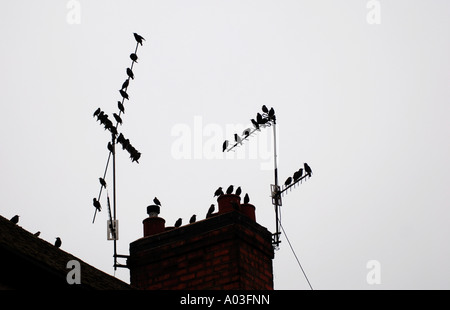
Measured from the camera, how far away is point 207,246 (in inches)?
427

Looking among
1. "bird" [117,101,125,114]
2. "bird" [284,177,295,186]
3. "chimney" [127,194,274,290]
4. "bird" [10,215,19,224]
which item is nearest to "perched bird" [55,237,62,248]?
"bird" [10,215,19,224]

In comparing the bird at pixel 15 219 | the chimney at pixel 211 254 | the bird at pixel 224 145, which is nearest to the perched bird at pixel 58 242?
the bird at pixel 15 219

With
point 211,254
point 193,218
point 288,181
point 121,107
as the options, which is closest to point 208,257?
point 211,254

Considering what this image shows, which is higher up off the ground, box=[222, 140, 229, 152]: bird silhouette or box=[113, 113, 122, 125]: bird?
box=[113, 113, 122, 125]: bird

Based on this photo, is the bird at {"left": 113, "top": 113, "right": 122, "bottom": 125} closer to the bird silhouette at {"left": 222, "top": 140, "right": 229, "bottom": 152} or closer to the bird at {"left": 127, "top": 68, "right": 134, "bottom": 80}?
the bird at {"left": 127, "top": 68, "right": 134, "bottom": 80}

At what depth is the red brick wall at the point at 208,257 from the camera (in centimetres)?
1060

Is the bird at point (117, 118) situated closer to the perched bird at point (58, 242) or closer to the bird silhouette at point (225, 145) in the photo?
the bird silhouette at point (225, 145)

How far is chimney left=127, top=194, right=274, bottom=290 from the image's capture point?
418 inches

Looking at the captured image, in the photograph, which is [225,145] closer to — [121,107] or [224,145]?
[224,145]

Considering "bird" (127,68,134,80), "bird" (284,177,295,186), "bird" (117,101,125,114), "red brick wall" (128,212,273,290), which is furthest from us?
"bird" (127,68,134,80)
